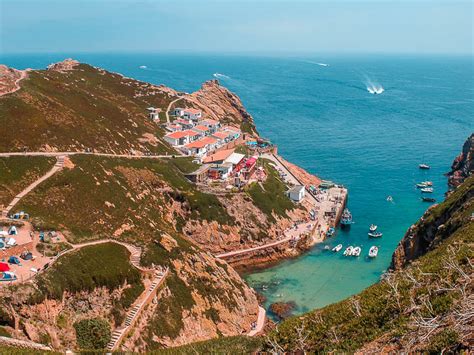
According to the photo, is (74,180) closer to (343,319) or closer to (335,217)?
(343,319)

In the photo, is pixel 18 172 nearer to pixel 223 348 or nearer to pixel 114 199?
pixel 114 199

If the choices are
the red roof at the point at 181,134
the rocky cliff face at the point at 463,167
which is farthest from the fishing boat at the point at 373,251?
the red roof at the point at 181,134

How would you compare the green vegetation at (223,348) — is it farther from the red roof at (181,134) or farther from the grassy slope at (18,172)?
the red roof at (181,134)

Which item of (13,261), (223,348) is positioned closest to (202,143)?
(13,261)

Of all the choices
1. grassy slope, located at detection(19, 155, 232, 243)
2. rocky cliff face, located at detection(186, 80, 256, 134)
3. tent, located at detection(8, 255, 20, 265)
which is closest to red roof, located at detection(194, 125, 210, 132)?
rocky cliff face, located at detection(186, 80, 256, 134)

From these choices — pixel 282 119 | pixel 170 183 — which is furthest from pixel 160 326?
pixel 282 119

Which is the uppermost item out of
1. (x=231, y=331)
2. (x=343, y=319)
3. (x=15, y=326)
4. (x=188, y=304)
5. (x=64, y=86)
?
(x=64, y=86)
